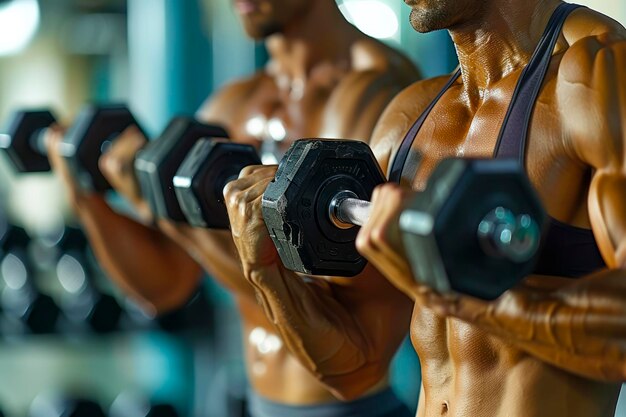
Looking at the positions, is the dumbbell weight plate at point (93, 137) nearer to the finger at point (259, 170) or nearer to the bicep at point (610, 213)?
the finger at point (259, 170)

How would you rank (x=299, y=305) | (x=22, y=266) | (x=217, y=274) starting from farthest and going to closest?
(x=22, y=266)
(x=217, y=274)
(x=299, y=305)

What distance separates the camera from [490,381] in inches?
34.5

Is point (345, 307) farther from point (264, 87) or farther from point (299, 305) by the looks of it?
point (264, 87)

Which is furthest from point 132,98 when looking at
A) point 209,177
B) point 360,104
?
point 209,177

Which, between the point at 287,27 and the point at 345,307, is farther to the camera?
the point at 287,27

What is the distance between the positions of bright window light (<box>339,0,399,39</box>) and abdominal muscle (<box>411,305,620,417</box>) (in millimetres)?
1670

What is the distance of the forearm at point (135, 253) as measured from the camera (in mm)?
1898

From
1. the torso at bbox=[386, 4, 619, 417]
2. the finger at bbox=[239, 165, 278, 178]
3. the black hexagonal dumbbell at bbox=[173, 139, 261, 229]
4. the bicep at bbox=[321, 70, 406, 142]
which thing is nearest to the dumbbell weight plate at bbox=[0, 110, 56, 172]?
the bicep at bbox=[321, 70, 406, 142]

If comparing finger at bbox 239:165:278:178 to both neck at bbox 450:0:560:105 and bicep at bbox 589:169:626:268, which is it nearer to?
neck at bbox 450:0:560:105

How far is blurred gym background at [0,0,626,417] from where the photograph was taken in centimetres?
246

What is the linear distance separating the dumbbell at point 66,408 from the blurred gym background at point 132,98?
10mm

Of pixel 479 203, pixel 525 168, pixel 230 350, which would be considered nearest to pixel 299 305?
pixel 525 168

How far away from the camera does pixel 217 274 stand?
1.53m

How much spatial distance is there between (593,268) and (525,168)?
0.10m
